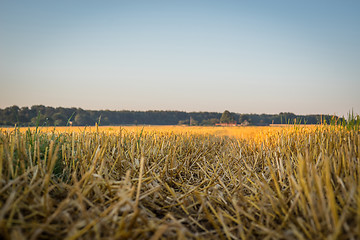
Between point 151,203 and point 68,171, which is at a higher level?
point 68,171

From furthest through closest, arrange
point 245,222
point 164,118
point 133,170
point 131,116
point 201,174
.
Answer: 1. point 164,118
2. point 131,116
3. point 201,174
4. point 133,170
5. point 245,222

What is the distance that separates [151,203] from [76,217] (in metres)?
0.57

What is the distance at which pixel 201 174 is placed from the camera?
10.5ft

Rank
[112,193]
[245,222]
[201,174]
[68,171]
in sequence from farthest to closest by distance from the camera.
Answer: [201,174] < [68,171] < [112,193] < [245,222]

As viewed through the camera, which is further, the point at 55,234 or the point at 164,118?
the point at 164,118

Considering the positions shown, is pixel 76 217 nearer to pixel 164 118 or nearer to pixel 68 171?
pixel 68 171

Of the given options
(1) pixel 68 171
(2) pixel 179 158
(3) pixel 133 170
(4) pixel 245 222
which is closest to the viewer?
(4) pixel 245 222

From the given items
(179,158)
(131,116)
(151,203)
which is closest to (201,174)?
(179,158)

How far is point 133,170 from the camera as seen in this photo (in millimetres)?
2535

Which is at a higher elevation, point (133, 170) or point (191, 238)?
point (133, 170)

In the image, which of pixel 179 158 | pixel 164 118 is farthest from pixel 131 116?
pixel 179 158

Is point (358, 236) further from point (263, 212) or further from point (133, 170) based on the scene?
point (133, 170)

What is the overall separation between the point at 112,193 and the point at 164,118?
42.3 metres

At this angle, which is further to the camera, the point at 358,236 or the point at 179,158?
the point at 179,158
